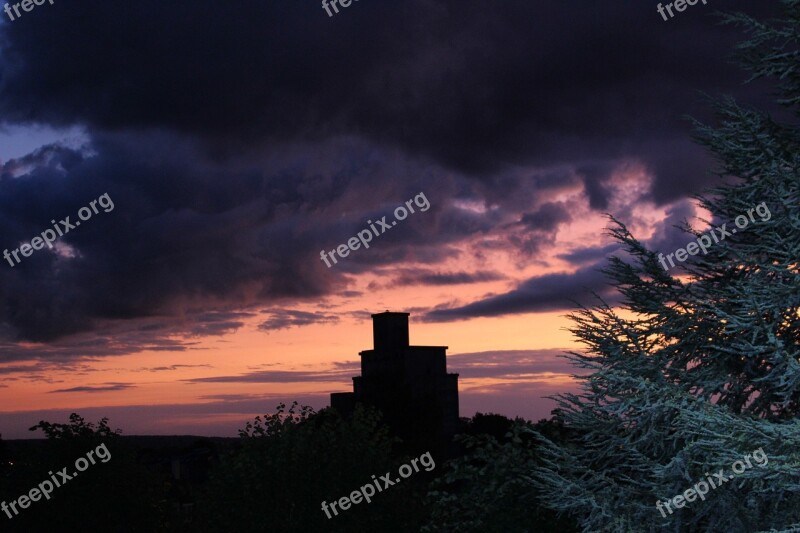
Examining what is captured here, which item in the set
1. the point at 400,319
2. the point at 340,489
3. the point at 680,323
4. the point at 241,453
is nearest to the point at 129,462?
the point at 241,453

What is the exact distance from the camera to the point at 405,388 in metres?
53.4

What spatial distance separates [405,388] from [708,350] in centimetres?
3862

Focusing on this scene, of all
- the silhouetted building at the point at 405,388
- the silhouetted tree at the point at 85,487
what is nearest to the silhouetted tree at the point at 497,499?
the silhouetted tree at the point at 85,487

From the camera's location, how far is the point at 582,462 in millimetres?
16109

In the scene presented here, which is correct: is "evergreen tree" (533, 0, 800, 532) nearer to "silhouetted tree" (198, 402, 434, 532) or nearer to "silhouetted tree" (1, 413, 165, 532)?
"silhouetted tree" (198, 402, 434, 532)

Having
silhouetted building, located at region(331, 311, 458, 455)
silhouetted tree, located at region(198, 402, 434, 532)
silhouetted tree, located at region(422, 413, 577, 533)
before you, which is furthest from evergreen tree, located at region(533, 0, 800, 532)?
silhouetted building, located at region(331, 311, 458, 455)

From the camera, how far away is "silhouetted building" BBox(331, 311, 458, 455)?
5378 cm

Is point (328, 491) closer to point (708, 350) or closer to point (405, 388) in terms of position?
point (708, 350)

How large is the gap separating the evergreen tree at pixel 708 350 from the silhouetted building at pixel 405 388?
37.1m

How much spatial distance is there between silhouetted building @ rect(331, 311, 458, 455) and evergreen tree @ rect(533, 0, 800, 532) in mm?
37063

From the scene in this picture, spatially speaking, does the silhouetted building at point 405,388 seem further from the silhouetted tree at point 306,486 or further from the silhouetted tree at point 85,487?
the silhouetted tree at point 306,486

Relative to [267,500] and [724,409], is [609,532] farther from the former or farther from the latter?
[267,500]

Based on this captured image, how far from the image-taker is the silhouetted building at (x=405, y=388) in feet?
176

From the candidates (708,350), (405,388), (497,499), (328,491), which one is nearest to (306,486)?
(328,491)
